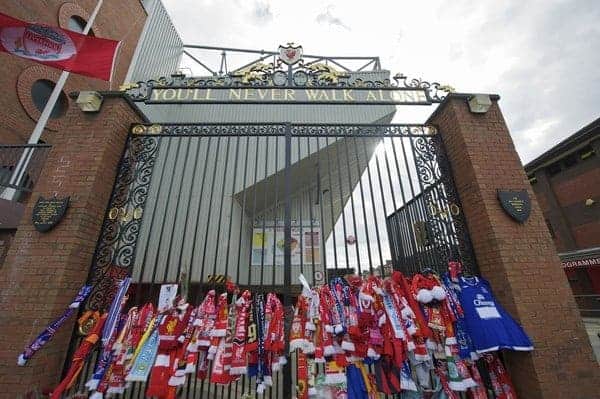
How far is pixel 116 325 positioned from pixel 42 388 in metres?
0.89

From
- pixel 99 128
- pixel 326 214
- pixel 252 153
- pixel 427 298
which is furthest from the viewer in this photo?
pixel 326 214

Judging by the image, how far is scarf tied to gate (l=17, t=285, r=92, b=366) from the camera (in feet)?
9.21

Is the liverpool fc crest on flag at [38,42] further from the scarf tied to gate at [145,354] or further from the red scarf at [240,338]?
the red scarf at [240,338]

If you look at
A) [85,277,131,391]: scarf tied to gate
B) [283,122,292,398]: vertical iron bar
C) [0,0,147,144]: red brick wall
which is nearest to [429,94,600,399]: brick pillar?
[283,122,292,398]: vertical iron bar

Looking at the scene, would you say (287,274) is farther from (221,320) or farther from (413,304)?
(413,304)

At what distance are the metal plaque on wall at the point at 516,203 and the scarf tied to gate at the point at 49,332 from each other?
221 inches

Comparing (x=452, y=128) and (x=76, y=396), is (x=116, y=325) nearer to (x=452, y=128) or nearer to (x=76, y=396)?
(x=76, y=396)

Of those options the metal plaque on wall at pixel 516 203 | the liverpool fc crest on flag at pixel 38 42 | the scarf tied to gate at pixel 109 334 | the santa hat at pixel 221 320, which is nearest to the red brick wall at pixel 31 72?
the liverpool fc crest on flag at pixel 38 42

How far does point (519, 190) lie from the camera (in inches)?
149

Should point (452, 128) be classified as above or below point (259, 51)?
below

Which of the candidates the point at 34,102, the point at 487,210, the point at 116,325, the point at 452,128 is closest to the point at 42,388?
the point at 116,325

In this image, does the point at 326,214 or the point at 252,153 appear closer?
the point at 252,153

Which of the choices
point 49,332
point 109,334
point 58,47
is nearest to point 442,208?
point 109,334

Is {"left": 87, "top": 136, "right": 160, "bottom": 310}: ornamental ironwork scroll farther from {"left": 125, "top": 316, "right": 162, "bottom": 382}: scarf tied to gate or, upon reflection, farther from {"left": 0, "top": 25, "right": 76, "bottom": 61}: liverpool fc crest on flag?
{"left": 0, "top": 25, "right": 76, "bottom": 61}: liverpool fc crest on flag
